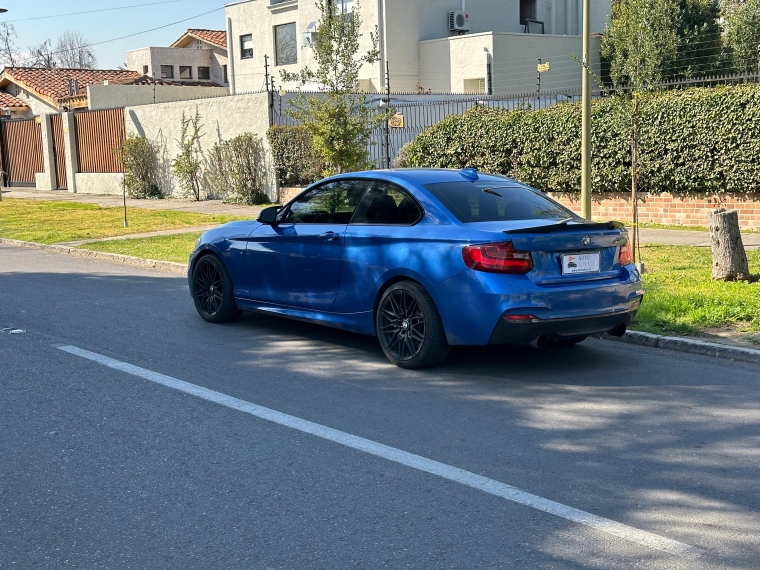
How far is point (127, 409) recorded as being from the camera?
20.6 feet

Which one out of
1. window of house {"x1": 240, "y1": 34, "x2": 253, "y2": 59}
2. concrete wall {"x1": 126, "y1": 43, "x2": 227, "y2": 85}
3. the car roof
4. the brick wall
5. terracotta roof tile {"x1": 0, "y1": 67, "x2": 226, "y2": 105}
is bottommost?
the brick wall

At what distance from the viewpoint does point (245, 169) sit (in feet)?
79.5

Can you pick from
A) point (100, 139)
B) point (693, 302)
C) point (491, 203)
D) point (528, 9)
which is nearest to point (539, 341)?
point (491, 203)

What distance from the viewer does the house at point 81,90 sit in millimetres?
37938

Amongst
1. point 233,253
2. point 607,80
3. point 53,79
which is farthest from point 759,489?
point 53,79

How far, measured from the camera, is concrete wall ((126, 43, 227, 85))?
177 feet

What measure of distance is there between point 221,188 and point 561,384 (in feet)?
64.4

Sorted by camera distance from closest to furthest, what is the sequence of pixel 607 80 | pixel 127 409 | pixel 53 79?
pixel 127 409 → pixel 607 80 → pixel 53 79

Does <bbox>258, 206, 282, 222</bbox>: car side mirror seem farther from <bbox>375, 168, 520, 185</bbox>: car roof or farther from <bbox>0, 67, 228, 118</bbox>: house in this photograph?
<bbox>0, 67, 228, 118</bbox>: house

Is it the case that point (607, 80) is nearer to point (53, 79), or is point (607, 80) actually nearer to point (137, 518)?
point (53, 79)

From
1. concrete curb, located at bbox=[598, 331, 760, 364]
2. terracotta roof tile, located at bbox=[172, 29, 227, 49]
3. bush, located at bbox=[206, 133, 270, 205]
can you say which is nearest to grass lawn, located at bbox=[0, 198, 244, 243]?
bush, located at bbox=[206, 133, 270, 205]

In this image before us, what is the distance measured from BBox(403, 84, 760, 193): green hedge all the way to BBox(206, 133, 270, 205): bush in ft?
17.7

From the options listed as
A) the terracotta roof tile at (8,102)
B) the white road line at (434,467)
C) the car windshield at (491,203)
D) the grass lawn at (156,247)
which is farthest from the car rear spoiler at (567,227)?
the terracotta roof tile at (8,102)

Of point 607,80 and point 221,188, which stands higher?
point 607,80
